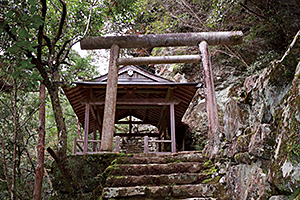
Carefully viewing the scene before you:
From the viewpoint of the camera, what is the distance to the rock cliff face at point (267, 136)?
2057 mm

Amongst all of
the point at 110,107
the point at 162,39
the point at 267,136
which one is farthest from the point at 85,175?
the point at 162,39

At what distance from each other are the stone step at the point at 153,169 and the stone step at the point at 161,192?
0.52 metres

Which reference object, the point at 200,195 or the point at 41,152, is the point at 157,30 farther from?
the point at 200,195

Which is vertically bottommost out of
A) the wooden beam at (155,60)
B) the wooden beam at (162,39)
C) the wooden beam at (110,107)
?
the wooden beam at (110,107)

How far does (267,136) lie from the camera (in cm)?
262

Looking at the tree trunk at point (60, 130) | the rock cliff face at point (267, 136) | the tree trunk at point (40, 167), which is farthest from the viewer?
the tree trunk at point (40, 167)

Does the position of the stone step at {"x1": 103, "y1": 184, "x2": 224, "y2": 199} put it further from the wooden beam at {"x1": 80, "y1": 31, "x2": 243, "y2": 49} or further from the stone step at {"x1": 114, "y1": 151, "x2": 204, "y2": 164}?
the wooden beam at {"x1": 80, "y1": 31, "x2": 243, "y2": 49}

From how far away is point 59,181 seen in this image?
4816 millimetres

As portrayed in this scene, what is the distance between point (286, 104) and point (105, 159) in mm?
3678

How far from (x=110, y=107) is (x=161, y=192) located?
302 cm

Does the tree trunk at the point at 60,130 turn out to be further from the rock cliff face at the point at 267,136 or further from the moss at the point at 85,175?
the rock cliff face at the point at 267,136

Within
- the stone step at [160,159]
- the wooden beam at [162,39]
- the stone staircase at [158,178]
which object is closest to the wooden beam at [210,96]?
the wooden beam at [162,39]

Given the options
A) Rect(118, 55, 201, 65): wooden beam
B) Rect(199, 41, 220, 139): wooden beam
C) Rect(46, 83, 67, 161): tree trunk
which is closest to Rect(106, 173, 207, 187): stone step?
Rect(46, 83, 67, 161): tree trunk

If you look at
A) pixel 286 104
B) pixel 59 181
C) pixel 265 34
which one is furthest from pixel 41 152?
pixel 265 34
